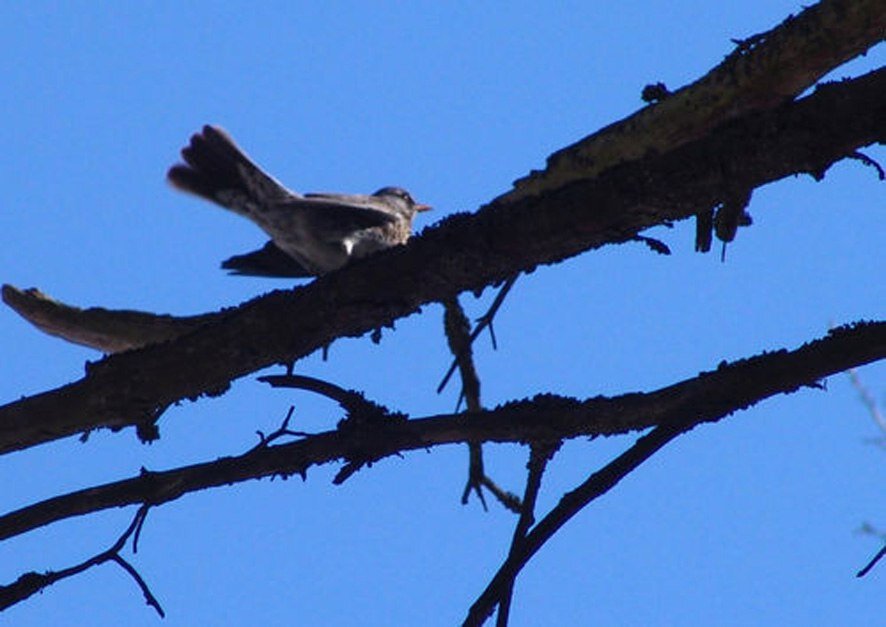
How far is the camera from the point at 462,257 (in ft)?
10.1

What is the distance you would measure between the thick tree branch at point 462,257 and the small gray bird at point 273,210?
4.50 m

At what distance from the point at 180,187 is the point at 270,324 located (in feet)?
16.2

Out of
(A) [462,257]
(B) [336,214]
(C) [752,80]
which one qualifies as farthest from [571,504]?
(B) [336,214]

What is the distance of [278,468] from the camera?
2.86m

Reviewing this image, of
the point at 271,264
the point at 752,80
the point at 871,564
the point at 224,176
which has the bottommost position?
the point at 871,564

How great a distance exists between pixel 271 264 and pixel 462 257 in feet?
16.4

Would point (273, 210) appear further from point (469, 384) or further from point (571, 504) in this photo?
point (571, 504)

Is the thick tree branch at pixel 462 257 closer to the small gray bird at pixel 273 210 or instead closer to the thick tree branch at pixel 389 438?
the thick tree branch at pixel 389 438

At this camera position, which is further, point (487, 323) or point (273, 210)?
point (273, 210)

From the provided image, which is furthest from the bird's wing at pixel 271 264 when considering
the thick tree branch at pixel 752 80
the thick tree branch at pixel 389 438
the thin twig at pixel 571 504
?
the thin twig at pixel 571 504

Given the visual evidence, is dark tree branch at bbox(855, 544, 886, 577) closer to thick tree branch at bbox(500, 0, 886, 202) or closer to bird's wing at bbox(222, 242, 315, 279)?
thick tree branch at bbox(500, 0, 886, 202)

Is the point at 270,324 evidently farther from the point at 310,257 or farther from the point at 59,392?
the point at 310,257

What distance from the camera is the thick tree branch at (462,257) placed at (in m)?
2.82

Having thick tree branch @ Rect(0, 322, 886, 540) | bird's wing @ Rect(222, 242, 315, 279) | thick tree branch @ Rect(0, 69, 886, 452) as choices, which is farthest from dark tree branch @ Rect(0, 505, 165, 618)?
bird's wing @ Rect(222, 242, 315, 279)
